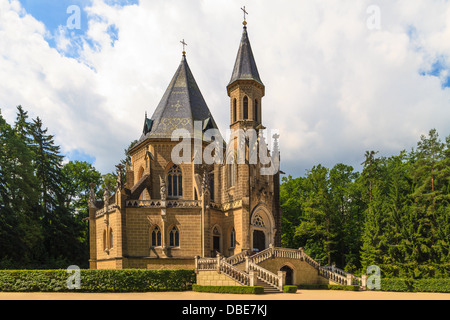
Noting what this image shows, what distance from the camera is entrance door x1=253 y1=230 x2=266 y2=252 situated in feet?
134

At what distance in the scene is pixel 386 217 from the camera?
137 feet

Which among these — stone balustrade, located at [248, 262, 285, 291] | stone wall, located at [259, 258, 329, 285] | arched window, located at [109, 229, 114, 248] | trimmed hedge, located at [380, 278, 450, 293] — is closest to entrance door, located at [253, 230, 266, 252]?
stone wall, located at [259, 258, 329, 285]

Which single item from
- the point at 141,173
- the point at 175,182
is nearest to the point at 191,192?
the point at 175,182

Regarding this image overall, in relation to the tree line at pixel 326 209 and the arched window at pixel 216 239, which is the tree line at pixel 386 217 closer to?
the tree line at pixel 326 209

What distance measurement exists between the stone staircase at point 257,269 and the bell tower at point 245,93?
14.2 metres

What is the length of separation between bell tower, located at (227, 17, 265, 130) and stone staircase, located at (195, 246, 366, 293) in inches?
558

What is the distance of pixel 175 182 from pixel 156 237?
25.6 ft

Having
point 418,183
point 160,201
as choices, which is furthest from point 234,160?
point 418,183

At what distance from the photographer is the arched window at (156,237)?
38781mm

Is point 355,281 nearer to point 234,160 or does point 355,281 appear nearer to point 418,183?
point 418,183

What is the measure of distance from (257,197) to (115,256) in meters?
14.4

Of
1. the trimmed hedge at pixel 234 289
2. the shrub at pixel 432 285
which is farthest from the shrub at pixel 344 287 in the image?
the trimmed hedge at pixel 234 289

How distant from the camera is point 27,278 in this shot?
29.8m

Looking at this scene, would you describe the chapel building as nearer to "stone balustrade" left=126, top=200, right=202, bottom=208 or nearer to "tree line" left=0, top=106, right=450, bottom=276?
"stone balustrade" left=126, top=200, right=202, bottom=208
